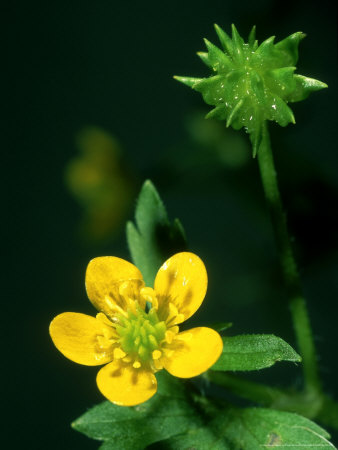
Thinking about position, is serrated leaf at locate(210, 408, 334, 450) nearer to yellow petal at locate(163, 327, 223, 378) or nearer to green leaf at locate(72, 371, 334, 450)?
green leaf at locate(72, 371, 334, 450)

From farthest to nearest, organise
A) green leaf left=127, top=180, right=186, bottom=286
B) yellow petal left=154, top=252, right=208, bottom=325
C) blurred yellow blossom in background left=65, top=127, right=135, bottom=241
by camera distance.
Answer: blurred yellow blossom in background left=65, top=127, right=135, bottom=241
green leaf left=127, top=180, right=186, bottom=286
yellow petal left=154, top=252, right=208, bottom=325

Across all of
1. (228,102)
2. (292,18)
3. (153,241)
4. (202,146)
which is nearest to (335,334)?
(202,146)

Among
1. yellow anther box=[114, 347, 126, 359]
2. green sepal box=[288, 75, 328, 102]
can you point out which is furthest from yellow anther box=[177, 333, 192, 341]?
green sepal box=[288, 75, 328, 102]

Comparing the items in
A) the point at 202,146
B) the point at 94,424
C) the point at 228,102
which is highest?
the point at 202,146

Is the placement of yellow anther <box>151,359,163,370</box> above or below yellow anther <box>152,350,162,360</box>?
below

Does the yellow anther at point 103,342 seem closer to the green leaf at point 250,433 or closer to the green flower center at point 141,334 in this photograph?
the green flower center at point 141,334

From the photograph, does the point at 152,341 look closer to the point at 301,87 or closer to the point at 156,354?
the point at 156,354

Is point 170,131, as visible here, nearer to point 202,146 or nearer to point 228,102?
point 202,146

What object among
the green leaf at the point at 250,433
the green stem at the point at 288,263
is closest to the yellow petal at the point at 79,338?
the green leaf at the point at 250,433
